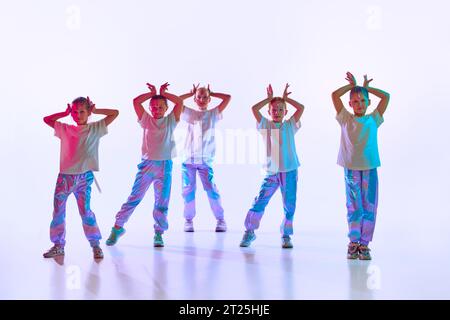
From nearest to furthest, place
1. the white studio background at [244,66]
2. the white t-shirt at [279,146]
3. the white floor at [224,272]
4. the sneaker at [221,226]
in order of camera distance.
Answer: the white floor at [224,272]
the white t-shirt at [279,146]
the sneaker at [221,226]
the white studio background at [244,66]

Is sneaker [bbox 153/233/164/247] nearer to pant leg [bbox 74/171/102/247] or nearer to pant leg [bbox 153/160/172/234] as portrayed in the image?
pant leg [bbox 153/160/172/234]

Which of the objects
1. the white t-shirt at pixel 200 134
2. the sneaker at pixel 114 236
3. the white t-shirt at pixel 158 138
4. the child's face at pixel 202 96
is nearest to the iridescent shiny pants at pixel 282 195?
the white t-shirt at pixel 158 138

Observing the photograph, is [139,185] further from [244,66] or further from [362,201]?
[244,66]

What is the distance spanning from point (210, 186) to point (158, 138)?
0.96 meters

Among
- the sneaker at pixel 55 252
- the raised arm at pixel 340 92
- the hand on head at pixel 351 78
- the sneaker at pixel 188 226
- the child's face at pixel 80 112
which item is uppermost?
the hand on head at pixel 351 78

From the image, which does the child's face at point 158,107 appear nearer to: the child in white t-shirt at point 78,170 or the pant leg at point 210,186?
the child in white t-shirt at point 78,170

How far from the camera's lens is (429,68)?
6453 mm

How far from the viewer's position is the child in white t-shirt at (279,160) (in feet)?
14.8

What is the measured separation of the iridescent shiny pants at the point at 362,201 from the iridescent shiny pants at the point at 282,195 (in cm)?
46

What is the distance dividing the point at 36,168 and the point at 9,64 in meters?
1.22

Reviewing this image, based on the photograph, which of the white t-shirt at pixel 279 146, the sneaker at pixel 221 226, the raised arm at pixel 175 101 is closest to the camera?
the white t-shirt at pixel 279 146

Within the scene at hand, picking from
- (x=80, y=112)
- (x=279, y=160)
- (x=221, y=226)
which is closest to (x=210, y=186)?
(x=221, y=226)

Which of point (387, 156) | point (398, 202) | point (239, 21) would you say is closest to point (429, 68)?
point (387, 156)

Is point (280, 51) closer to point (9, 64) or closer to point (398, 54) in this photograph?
point (398, 54)
